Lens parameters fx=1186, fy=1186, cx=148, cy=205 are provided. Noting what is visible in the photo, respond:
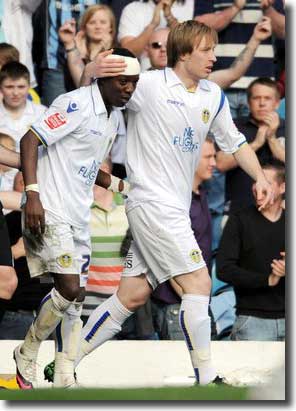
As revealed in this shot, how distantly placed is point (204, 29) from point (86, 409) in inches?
164

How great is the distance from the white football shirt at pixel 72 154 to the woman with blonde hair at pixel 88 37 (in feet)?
10.5

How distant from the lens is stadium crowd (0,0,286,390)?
9.16 m

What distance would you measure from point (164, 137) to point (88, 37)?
3228 mm

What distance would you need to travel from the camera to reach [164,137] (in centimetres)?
712


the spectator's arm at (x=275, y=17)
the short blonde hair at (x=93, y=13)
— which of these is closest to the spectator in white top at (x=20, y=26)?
the short blonde hair at (x=93, y=13)

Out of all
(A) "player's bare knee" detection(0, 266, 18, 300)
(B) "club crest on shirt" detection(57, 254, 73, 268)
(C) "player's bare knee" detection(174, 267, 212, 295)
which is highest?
(B) "club crest on shirt" detection(57, 254, 73, 268)

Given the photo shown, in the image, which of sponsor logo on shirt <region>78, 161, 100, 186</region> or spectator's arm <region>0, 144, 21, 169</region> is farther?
spectator's arm <region>0, 144, 21, 169</region>

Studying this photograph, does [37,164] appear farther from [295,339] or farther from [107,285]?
[107,285]

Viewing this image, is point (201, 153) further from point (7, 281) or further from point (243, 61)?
point (7, 281)

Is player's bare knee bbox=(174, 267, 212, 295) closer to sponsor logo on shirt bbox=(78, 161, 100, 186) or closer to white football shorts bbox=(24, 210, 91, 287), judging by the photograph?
white football shorts bbox=(24, 210, 91, 287)

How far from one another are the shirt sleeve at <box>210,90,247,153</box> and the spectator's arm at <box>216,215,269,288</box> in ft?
6.06

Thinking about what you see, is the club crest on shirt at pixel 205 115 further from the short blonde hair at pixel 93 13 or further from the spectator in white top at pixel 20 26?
the spectator in white top at pixel 20 26

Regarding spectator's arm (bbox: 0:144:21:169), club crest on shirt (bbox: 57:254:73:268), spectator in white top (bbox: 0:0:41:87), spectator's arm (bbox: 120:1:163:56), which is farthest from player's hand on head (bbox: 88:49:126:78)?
spectator in white top (bbox: 0:0:41:87)

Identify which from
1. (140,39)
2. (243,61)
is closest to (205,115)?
(140,39)
